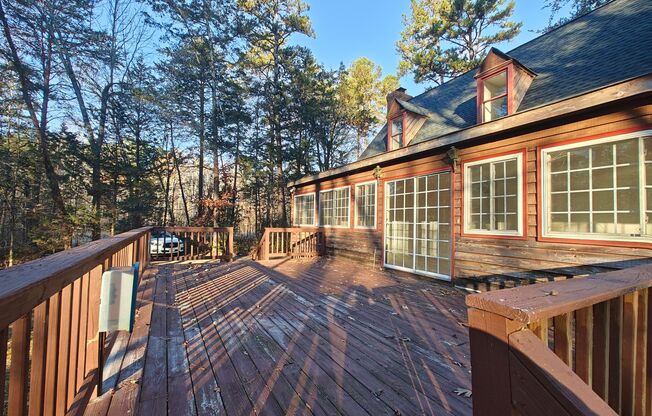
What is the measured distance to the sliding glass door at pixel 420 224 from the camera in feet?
17.8

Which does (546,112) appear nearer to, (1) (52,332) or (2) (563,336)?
(2) (563,336)

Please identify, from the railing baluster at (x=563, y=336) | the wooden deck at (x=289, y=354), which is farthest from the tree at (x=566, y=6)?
the railing baluster at (x=563, y=336)

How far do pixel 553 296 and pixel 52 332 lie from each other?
6.28 feet

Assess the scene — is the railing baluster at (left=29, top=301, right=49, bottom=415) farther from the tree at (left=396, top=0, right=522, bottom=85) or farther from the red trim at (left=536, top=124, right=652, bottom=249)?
the tree at (left=396, top=0, right=522, bottom=85)

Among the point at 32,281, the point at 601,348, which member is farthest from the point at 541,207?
the point at 32,281

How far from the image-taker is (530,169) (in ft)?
13.5

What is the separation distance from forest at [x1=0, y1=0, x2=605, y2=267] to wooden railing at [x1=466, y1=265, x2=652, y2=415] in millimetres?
12637

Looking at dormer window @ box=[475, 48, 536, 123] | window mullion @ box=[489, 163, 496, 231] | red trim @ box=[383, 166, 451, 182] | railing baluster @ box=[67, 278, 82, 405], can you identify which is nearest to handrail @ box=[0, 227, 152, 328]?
railing baluster @ box=[67, 278, 82, 405]

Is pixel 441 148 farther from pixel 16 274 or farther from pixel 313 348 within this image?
pixel 16 274

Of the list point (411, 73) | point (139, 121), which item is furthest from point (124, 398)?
point (411, 73)

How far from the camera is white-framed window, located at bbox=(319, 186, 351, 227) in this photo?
8.12 meters

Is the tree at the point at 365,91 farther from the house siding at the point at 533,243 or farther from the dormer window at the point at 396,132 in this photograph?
the house siding at the point at 533,243

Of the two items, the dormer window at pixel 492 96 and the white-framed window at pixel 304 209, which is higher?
the dormer window at pixel 492 96

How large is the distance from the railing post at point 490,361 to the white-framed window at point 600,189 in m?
3.62
